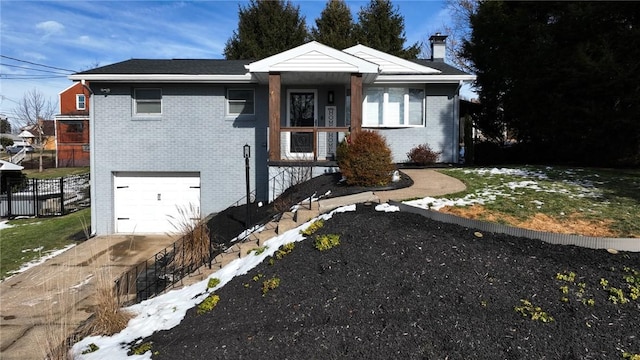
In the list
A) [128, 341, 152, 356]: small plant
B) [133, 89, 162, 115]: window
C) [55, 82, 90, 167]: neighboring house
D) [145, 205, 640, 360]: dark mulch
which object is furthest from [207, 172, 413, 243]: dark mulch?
[55, 82, 90, 167]: neighboring house

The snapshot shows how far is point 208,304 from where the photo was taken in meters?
4.44

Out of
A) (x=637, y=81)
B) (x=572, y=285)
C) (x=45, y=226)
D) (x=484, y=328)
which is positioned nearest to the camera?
(x=484, y=328)

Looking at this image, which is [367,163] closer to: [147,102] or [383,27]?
[147,102]

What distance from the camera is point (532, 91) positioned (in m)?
15.0

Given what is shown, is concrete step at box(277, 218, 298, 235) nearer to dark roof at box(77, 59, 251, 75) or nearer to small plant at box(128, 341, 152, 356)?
small plant at box(128, 341, 152, 356)

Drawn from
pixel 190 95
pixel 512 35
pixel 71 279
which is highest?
pixel 512 35

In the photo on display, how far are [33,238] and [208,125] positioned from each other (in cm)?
640

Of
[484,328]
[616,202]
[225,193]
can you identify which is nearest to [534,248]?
[484,328]

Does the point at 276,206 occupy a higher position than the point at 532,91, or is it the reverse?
the point at 532,91

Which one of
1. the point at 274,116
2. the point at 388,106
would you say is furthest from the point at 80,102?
the point at 388,106

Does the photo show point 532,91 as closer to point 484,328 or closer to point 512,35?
point 512,35

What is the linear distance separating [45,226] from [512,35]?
18.5m

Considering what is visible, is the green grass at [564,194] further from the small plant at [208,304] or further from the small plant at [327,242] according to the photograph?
the small plant at [208,304]

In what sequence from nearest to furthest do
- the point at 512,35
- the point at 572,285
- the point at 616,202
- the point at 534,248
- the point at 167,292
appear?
1. the point at 572,285
2. the point at 534,248
3. the point at 167,292
4. the point at 616,202
5. the point at 512,35
